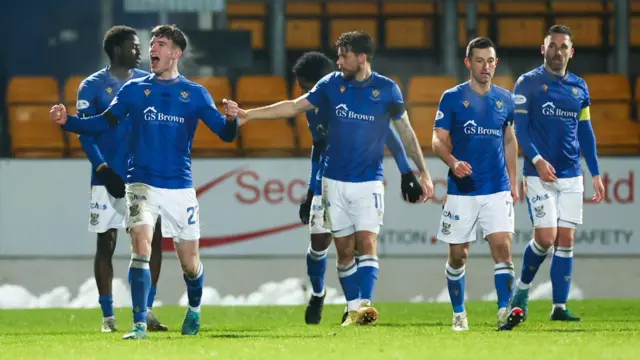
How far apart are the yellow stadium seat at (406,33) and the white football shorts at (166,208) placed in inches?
366

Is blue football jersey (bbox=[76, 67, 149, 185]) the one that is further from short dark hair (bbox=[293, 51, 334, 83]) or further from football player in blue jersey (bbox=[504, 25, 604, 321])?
football player in blue jersey (bbox=[504, 25, 604, 321])

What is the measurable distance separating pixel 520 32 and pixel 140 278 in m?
10.2

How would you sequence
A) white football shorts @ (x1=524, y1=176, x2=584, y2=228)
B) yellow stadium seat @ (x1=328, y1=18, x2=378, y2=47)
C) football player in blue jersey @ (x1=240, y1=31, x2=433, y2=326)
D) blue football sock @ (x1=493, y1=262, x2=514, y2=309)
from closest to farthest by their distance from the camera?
blue football sock @ (x1=493, y1=262, x2=514, y2=309) < football player in blue jersey @ (x1=240, y1=31, x2=433, y2=326) < white football shorts @ (x1=524, y1=176, x2=584, y2=228) < yellow stadium seat @ (x1=328, y1=18, x2=378, y2=47)

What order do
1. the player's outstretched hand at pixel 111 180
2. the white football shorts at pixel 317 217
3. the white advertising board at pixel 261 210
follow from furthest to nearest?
1. the white advertising board at pixel 261 210
2. the white football shorts at pixel 317 217
3. the player's outstretched hand at pixel 111 180

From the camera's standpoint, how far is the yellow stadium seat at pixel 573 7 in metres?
17.5

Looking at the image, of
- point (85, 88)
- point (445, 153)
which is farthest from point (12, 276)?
point (445, 153)

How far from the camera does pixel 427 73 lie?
1738 centimetres

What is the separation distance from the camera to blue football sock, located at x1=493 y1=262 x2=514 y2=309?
873 centimetres

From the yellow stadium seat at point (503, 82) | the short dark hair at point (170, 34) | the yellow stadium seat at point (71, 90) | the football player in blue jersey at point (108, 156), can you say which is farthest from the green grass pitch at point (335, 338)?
the yellow stadium seat at point (503, 82)

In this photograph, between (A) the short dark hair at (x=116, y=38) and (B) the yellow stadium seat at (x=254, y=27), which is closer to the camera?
(A) the short dark hair at (x=116, y=38)

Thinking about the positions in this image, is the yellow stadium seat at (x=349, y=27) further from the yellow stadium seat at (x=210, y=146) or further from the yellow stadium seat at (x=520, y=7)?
the yellow stadium seat at (x=210, y=146)

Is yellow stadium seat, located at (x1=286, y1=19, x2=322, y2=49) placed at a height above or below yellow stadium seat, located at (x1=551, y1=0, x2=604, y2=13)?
below

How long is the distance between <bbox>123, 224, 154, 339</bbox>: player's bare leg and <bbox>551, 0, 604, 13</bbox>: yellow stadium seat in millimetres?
10406

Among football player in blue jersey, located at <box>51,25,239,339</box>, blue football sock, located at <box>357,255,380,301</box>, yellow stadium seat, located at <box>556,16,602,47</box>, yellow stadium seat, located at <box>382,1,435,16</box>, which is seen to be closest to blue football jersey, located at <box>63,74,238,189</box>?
football player in blue jersey, located at <box>51,25,239,339</box>
